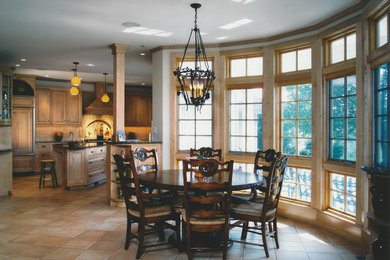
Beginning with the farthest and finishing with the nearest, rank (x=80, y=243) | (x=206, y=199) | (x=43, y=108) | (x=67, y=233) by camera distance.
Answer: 1. (x=43, y=108)
2. (x=67, y=233)
3. (x=80, y=243)
4. (x=206, y=199)

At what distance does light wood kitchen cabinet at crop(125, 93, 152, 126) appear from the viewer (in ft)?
37.7

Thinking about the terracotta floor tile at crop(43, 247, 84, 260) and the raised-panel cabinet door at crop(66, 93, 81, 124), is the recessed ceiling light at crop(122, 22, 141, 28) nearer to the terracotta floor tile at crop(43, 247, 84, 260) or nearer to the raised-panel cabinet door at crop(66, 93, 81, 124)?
the terracotta floor tile at crop(43, 247, 84, 260)

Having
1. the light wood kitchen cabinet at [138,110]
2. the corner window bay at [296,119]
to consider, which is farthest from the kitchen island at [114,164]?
the light wood kitchen cabinet at [138,110]

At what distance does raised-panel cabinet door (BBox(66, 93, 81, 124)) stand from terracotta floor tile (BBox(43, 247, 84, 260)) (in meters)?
7.23

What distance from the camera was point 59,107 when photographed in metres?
9.92

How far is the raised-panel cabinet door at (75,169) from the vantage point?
6.77 meters

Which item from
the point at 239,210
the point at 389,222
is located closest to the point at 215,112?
the point at 239,210

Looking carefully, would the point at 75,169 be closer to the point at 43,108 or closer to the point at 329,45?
the point at 43,108

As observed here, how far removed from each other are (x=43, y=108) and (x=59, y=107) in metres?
0.47

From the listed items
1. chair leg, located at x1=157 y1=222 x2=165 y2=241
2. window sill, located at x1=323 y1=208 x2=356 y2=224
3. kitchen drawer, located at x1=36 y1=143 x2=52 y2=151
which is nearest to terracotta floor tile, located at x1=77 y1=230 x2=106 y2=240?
chair leg, located at x1=157 y1=222 x2=165 y2=241

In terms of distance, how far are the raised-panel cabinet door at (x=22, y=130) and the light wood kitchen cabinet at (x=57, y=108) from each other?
585 mm

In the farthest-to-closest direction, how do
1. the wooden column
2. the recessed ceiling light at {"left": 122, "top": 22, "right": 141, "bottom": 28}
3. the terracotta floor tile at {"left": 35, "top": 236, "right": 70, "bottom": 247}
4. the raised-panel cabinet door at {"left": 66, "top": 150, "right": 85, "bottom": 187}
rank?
the raised-panel cabinet door at {"left": 66, "top": 150, "right": 85, "bottom": 187} → the wooden column → the recessed ceiling light at {"left": 122, "top": 22, "right": 141, "bottom": 28} → the terracotta floor tile at {"left": 35, "top": 236, "right": 70, "bottom": 247}

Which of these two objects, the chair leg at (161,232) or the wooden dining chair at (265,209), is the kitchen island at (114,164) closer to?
the chair leg at (161,232)

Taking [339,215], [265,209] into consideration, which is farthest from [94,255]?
[339,215]
